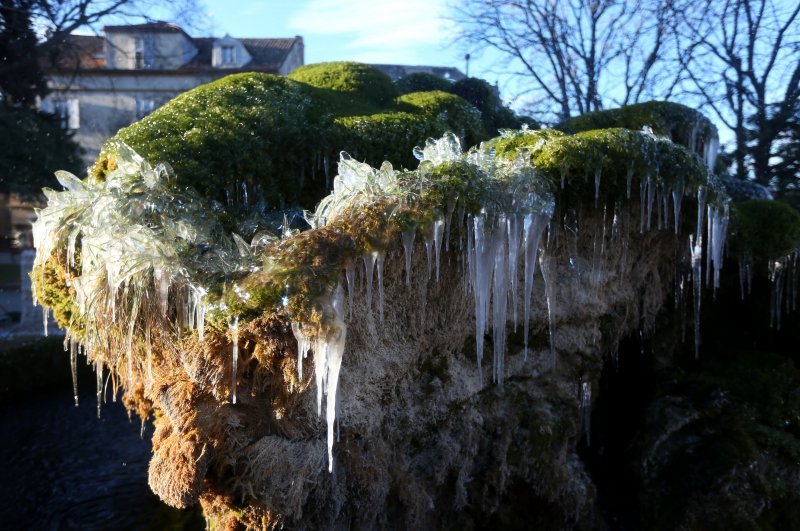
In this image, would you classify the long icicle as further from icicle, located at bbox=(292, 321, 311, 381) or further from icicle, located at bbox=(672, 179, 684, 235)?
icicle, located at bbox=(672, 179, 684, 235)

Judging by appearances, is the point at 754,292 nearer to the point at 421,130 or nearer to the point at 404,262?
the point at 421,130

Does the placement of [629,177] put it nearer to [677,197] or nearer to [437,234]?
[677,197]

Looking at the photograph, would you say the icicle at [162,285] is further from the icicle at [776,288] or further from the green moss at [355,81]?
the icicle at [776,288]

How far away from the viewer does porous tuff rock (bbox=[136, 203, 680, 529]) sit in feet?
12.9

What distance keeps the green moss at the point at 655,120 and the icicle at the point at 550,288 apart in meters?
3.45

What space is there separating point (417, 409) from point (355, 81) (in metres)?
4.94

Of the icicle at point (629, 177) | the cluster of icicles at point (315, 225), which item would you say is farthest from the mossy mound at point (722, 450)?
the icicle at point (629, 177)

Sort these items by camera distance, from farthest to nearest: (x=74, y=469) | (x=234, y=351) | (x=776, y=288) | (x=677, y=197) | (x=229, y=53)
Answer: (x=229, y=53) → (x=74, y=469) → (x=776, y=288) → (x=677, y=197) → (x=234, y=351)

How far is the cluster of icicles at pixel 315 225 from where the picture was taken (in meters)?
3.95

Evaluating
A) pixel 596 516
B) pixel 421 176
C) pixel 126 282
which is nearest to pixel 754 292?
pixel 596 516

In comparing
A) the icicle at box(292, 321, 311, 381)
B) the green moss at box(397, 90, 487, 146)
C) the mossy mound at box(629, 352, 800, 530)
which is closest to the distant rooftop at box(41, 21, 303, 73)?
the green moss at box(397, 90, 487, 146)

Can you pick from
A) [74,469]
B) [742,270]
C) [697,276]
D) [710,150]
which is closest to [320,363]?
[697,276]

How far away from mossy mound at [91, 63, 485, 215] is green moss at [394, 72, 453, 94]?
2.13m

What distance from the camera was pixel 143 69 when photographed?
28.0 meters
